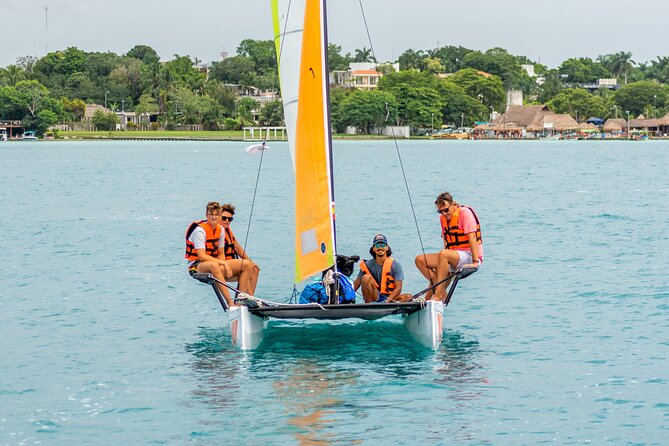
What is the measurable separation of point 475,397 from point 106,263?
16.7 meters

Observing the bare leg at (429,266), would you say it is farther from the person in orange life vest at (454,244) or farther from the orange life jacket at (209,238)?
the orange life jacket at (209,238)

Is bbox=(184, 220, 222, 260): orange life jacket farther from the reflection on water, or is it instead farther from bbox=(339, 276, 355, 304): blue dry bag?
bbox=(339, 276, 355, 304): blue dry bag

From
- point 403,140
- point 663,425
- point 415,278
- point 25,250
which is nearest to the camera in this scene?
point 663,425

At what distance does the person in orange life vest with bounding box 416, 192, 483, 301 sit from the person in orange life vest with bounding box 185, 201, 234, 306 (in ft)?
9.87

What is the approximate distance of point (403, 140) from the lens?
193875 mm

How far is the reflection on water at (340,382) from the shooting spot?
13.0 meters

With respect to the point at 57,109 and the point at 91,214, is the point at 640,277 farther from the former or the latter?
the point at 57,109

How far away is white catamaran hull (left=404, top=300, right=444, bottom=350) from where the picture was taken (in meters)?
16.1

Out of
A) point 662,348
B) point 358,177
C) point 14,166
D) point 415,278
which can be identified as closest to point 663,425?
point 662,348

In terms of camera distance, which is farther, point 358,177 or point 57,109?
point 57,109

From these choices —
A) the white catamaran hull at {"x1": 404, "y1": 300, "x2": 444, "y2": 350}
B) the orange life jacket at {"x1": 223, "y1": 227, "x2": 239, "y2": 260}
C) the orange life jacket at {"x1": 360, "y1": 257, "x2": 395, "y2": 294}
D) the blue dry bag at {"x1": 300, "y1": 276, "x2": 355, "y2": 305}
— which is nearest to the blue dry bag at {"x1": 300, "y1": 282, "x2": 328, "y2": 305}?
the blue dry bag at {"x1": 300, "y1": 276, "x2": 355, "y2": 305}

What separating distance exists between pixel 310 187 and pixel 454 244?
2.53m

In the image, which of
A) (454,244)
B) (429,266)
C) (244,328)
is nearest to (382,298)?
(429,266)

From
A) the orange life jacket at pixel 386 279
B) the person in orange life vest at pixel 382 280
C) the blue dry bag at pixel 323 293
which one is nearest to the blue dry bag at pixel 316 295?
the blue dry bag at pixel 323 293
